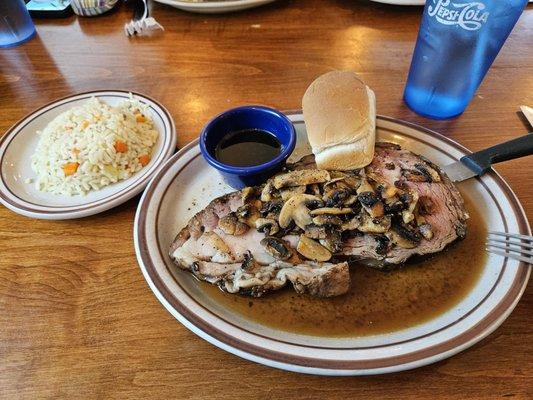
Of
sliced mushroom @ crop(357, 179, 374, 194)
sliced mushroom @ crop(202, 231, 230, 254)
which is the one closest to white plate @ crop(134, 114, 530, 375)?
sliced mushroom @ crop(202, 231, 230, 254)

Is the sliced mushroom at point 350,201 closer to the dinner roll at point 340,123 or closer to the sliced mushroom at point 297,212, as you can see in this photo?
the sliced mushroom at point 297,212

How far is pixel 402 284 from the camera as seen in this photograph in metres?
1.34

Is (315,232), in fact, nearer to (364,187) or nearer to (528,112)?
(364,187)

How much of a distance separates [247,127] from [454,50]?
3.24 feet

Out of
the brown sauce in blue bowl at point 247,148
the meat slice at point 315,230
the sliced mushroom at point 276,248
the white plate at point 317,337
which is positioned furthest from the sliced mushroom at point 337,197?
the white plate at point 317,337

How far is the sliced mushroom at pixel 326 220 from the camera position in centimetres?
132

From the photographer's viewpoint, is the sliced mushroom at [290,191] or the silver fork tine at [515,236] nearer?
the silver fork tine at [515,236]

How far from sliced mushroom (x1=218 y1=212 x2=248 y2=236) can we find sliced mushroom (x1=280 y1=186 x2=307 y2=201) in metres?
0.18

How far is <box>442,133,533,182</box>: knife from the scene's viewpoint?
4.78 ft

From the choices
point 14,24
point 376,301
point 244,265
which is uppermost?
point 14,24

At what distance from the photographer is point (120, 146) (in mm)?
1782

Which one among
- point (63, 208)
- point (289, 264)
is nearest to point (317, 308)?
point (289, 264)

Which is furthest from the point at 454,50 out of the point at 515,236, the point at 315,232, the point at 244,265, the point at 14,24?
the point at 14,24

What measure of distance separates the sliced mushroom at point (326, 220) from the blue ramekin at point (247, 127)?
0.30 m
